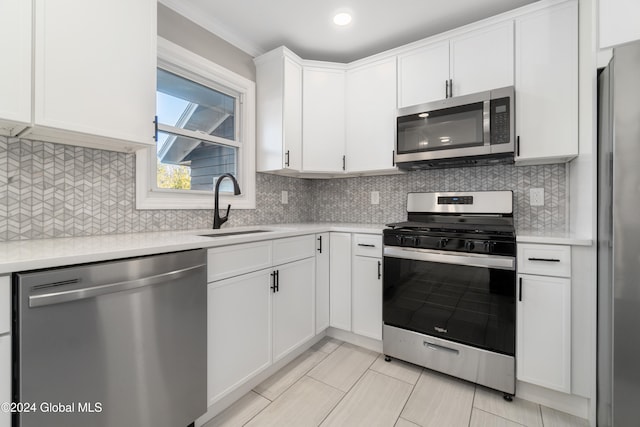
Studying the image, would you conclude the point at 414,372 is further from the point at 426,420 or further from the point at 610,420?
the point at 610,420

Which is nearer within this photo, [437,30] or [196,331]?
[196,331]

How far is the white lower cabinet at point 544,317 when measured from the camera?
1527mm

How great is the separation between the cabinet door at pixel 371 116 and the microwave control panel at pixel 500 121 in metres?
0.70

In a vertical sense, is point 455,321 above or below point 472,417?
above

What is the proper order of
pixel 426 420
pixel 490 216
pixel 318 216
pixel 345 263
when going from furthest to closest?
pixel 318 216
pixel 345 263
pixel 490 216
pixel 426 420

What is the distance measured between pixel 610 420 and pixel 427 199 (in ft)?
5.14

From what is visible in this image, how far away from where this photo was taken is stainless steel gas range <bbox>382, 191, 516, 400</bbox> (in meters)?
1.66

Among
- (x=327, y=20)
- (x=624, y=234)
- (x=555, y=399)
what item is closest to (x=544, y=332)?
(x=555, y=399)

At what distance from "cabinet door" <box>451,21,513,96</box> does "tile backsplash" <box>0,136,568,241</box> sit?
634 millimetres

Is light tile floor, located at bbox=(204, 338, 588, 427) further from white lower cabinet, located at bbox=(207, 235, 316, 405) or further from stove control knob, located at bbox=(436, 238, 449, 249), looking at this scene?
stove control knob, located at bbox=(436, 238, 449, 249)

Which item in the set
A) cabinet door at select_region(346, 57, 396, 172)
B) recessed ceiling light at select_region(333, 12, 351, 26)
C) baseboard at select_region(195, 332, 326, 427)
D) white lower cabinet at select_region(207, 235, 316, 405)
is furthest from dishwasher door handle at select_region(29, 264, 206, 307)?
recessed ceiling light at select_region(333, 12, 351, 26)

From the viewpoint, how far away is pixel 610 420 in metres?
1.25

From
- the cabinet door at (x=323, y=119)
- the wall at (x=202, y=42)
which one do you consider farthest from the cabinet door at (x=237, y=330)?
the wall at (x=202, y=42)

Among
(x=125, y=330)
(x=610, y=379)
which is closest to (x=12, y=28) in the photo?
(x=125, y=330)
